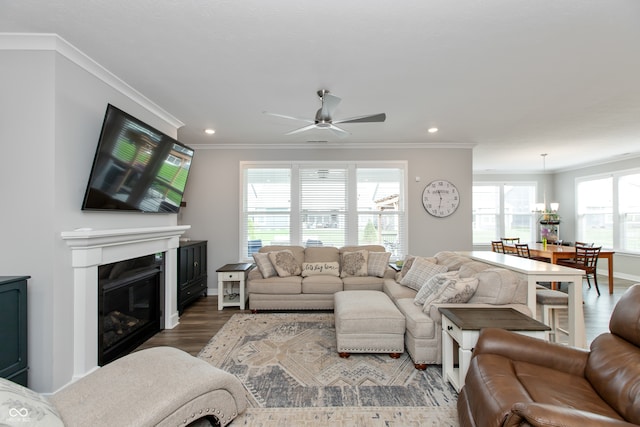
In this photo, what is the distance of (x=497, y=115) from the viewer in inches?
149

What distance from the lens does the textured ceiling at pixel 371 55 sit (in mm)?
1844

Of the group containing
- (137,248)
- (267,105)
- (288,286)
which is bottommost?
(288,286)

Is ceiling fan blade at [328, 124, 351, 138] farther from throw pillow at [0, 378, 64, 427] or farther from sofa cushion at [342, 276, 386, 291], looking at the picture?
throw pillow at [0, 378, 64, 427]

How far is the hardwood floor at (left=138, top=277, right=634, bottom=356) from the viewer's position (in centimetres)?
325

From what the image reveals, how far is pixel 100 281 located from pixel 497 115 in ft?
15.6

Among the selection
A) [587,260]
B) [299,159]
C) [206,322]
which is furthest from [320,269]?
[587,260]

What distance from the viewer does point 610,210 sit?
22.5 feet

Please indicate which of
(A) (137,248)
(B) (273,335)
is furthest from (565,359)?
(A) (137,248)

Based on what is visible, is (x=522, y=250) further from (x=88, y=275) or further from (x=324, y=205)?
(x=88, y=275)

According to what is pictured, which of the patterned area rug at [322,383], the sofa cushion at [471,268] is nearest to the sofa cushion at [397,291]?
the sofa cushion at [471,268]

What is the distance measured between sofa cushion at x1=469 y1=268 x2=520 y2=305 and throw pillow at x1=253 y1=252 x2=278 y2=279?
2754 mm

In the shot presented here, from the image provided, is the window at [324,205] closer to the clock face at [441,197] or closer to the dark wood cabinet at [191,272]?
the clock face at [441,197]

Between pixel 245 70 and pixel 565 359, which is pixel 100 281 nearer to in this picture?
pixel 245 70

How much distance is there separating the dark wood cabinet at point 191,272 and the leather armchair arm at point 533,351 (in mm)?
3771
